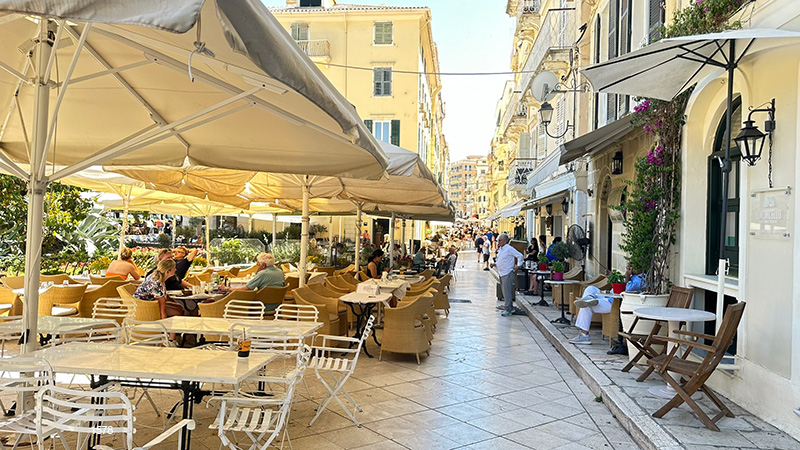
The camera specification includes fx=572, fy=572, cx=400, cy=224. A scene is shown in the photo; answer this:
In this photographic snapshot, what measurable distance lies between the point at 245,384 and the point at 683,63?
5325 mm

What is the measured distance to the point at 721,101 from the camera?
20.0 ft

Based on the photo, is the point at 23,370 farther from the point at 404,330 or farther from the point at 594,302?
the point at 594,302

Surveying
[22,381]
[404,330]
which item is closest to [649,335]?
[404,330]

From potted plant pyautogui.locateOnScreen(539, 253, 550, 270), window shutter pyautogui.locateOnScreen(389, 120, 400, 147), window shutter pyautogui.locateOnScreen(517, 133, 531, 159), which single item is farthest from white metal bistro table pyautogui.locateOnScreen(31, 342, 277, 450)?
window shutter pyautogui.locateOnScreen(389, 120, 400, 147)

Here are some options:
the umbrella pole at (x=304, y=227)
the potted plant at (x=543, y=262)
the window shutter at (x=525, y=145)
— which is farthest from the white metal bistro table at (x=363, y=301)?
the window shutter at (x=525, y=145)

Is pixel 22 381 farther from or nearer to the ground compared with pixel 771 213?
nearer to the ground

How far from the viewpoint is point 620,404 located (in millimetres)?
5219

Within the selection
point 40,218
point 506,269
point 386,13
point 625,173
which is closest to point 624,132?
point 625,173

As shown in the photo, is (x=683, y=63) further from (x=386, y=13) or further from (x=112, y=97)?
(x=386, y=13)

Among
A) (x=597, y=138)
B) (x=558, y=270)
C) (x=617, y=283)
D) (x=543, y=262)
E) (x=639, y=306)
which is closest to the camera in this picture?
(x=639, y=306)

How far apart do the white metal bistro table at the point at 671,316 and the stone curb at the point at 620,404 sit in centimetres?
37

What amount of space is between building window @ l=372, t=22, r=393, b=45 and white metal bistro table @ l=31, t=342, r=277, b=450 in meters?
27.6

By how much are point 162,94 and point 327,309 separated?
12.7ft

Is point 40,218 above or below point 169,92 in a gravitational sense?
below
